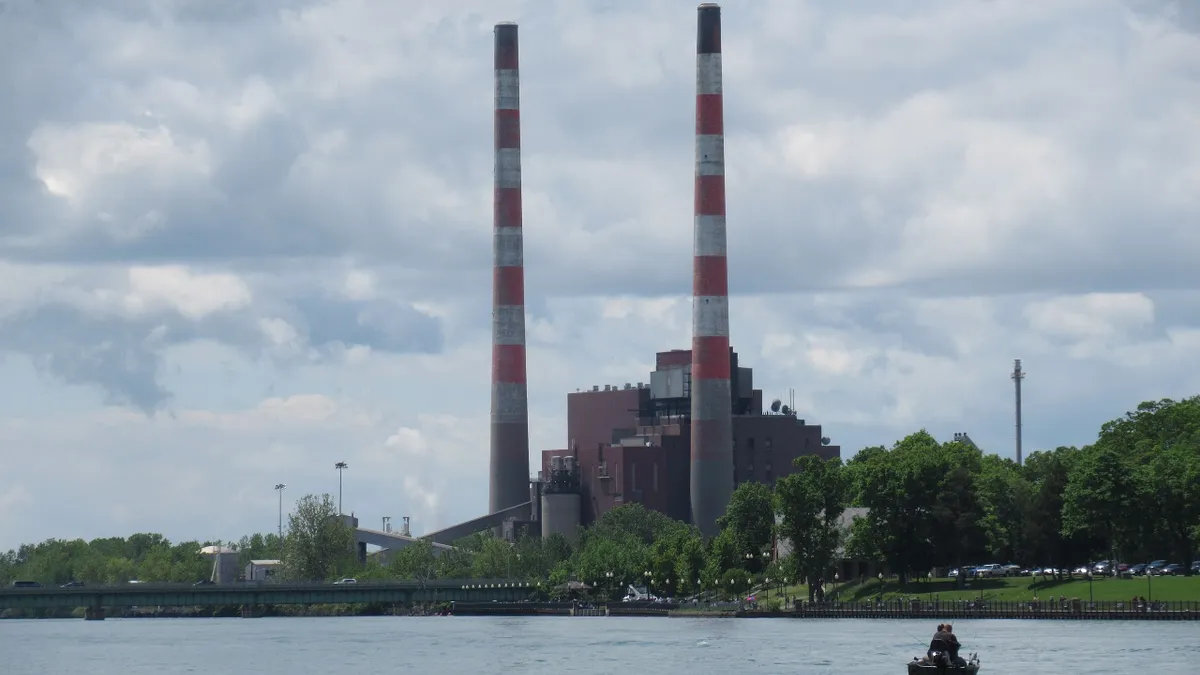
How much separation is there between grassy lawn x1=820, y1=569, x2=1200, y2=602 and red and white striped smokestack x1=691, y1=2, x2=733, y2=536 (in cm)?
2098

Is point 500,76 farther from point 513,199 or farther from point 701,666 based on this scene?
point 701,666

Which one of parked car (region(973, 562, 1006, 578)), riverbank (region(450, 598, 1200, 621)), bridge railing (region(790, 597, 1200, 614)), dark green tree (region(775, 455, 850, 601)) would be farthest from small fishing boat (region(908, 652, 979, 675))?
parked car (region(973, 562, 1006, 578))

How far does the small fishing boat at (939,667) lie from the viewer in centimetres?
8931

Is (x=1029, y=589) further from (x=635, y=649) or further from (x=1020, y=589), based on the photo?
(x=635, y=649)

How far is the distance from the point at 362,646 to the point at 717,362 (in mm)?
55061

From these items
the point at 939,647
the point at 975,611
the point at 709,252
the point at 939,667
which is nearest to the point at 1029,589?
the point at 975,611

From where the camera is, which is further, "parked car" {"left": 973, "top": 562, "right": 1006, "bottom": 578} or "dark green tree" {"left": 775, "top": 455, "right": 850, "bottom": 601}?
"parked car" {"left": 973, "top": 562, "right": 1006, "bottom": 578}

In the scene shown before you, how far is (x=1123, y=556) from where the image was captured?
16788 cm

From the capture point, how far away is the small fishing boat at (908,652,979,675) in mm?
89312

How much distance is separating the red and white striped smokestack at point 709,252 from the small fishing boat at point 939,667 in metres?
94.4

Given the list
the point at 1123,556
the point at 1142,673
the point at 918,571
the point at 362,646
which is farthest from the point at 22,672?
the point at 1123,556

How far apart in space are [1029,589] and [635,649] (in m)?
43.1

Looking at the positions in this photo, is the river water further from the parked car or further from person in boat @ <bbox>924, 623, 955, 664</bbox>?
the parked car

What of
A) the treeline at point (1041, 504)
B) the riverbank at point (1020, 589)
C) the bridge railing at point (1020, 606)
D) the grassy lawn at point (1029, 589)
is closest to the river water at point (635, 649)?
the bridge railing at point (1020, 606)
